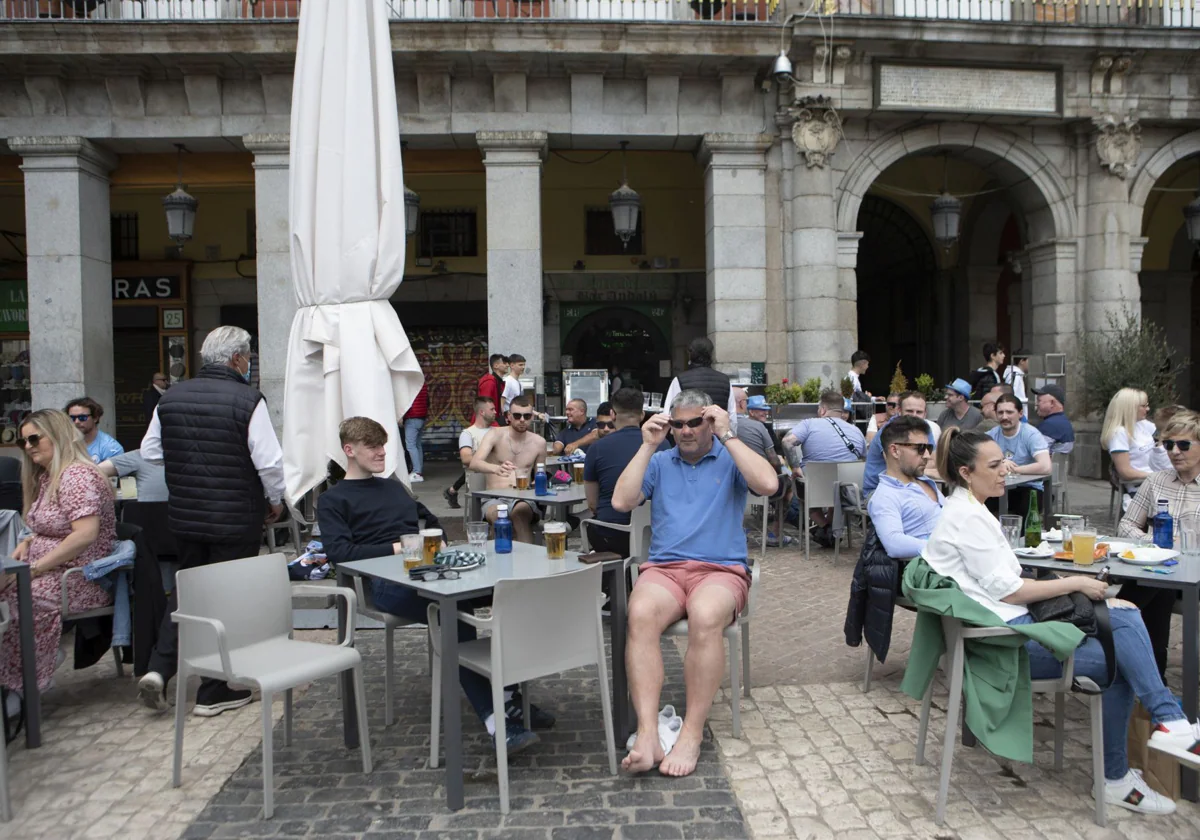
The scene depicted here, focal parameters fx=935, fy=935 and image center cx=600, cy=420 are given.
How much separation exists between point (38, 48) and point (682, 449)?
11.2 meters

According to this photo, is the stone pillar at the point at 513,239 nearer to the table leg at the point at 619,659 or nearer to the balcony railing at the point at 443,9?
the balcony railing at the point at 443,9

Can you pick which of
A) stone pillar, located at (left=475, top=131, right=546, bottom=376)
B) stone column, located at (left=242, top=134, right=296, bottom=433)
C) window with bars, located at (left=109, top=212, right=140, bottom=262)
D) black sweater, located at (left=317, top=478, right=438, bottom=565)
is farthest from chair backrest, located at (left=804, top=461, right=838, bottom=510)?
window with bars, located at (left=109, top=212, right=140, bottom=262)

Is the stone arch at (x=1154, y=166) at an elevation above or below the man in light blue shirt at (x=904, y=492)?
Answer: above

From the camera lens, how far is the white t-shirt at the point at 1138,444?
25.7ft

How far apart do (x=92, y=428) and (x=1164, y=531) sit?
7.21 m

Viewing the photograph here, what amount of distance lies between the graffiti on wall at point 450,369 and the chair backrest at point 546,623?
43.0ft

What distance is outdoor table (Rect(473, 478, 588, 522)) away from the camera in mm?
6809

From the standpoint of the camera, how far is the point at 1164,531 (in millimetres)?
4578

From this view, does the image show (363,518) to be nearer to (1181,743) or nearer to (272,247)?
(1181,743)

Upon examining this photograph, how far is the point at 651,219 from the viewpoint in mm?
16641

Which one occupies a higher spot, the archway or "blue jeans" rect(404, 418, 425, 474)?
the archway

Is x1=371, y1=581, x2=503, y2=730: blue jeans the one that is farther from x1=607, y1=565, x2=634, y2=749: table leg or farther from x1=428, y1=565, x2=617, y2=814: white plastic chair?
x1=607, y1=565, x2=634, y2=749: table leg

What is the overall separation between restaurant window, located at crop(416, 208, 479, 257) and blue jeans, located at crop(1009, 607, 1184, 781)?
46.2 ft

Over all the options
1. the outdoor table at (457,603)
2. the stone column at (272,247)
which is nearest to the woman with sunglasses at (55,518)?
the outdoor table at (457,603)
